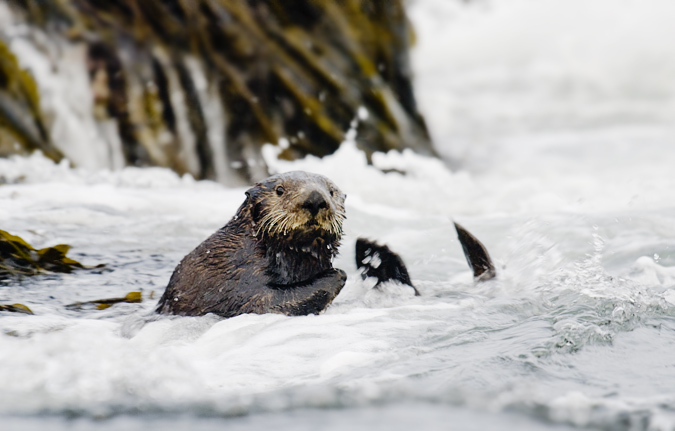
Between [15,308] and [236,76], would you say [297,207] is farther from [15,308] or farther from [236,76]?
[236,76]

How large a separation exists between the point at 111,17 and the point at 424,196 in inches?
217

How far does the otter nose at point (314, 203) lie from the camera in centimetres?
386

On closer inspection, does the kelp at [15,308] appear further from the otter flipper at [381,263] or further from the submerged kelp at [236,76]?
the submerged kelp at [236,76]

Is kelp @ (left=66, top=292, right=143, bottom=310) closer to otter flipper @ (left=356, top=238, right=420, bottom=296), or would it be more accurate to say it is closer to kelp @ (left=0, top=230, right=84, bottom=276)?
kelp @ (left=0, top=230, right=84, bottom=276)

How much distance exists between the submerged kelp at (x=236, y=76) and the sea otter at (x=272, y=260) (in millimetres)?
6463

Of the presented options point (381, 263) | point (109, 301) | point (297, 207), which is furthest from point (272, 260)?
point (109, 301)

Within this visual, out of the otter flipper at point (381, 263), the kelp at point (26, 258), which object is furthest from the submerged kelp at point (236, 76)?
the otter flipper at point (381, 263)

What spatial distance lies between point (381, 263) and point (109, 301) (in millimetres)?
1827


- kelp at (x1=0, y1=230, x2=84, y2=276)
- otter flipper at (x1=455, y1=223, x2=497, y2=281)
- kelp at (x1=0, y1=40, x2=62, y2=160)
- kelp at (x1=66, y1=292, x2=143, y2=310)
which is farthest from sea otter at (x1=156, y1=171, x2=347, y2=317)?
kelp at (x1=0, y1=40, x2=62, y2=160)

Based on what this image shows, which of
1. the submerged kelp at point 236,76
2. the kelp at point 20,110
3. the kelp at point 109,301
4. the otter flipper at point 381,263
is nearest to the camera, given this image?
the kelp at point 109,301

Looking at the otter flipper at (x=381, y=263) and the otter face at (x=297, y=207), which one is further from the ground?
the otter face at (x=297, y=207)

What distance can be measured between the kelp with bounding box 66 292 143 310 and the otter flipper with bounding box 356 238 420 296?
154 cm

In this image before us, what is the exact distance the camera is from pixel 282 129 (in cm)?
1102

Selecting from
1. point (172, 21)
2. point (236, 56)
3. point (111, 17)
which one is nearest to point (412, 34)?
point (236, 56)
